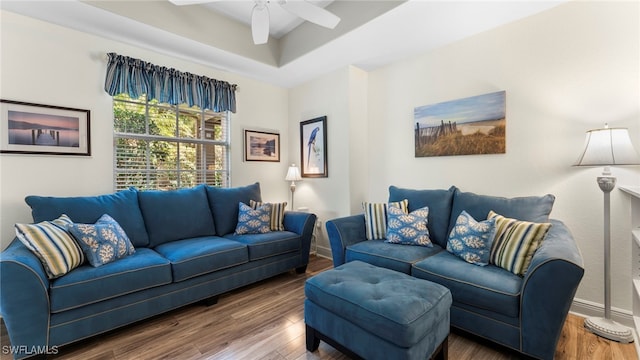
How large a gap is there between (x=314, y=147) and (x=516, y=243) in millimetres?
2560

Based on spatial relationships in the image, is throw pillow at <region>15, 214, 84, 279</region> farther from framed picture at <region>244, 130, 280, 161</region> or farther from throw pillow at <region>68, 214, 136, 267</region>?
framed picture at <region>244, 130, 280, 161</region>

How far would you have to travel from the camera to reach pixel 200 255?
7.31 ft

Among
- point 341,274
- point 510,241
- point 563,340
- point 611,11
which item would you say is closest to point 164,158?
point 341,274

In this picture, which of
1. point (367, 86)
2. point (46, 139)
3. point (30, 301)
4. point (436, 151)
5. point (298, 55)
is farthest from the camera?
point (367, 86)

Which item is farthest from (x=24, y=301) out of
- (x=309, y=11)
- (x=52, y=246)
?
(x=309, y=11)

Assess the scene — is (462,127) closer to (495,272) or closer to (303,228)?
(495,272)

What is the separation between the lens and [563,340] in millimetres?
1779

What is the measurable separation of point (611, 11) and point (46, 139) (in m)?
4.65

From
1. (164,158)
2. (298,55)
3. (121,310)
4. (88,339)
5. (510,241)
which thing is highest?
(298,55)

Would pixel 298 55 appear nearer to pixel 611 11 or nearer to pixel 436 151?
pixel 436 151

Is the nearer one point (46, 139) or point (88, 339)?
point (88, 339)

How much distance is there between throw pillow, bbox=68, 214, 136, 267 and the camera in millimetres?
1875

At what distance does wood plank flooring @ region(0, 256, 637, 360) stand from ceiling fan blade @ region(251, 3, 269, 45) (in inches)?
91.0

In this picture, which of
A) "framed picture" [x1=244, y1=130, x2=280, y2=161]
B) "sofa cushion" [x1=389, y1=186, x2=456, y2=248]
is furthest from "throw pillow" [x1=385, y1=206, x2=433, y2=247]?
"framed picture" [x1=244, y1=130, x2=280, y2=161]
